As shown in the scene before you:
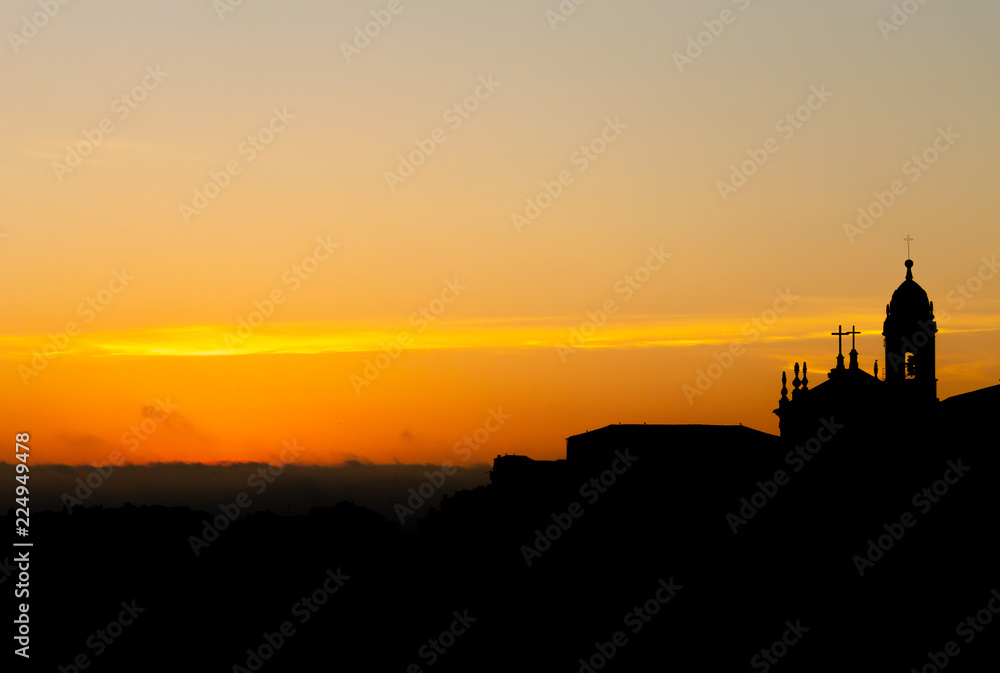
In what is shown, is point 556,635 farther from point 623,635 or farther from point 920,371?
point 920,371

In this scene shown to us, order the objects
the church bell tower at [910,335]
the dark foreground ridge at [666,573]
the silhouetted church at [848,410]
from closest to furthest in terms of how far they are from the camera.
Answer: the dark foreground ridge at [666,573], the silhouetted church at [848,410], the church bell tower at [910,335]

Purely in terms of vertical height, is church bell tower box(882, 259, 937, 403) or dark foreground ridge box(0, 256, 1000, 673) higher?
church bell tower box(882, 259, 937, 403)

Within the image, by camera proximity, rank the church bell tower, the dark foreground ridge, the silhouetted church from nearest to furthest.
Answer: the dark foreground ridge → the silhouetted church → the church bell tower

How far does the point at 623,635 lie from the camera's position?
49656 millimetres

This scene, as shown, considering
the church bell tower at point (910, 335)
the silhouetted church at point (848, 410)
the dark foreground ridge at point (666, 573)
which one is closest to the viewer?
the dark foreground ridge at point (666, 573)

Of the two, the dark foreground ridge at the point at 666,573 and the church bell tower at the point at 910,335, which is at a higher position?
the church bell tower at the point at 910,335

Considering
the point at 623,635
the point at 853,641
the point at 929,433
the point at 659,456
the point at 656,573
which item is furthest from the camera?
the point at 659,456

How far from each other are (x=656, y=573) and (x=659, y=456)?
71.8ft

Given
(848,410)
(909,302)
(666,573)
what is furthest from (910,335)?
(666,573)

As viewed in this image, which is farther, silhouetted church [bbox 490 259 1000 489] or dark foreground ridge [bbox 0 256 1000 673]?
silhouetted church [bbox 490 259 1000 489]

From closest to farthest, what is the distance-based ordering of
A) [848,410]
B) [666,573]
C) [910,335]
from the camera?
[666,573] < [848,410] < [910,335]

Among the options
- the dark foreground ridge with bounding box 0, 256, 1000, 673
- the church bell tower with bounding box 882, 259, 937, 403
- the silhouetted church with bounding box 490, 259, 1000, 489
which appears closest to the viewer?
the dark foreground ridge with bounding box 0, 256, 1000, 673

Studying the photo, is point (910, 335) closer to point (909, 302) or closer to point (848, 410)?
point (909, 302)

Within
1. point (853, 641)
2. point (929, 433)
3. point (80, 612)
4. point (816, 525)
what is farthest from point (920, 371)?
point (80, 612)
